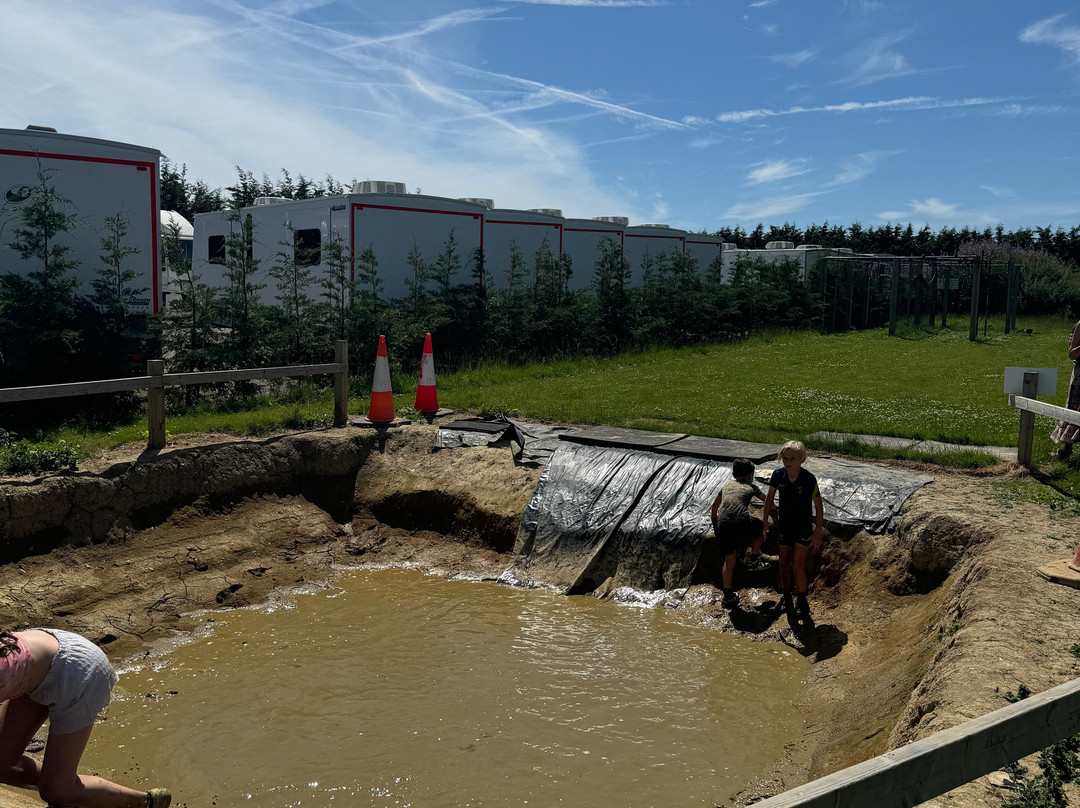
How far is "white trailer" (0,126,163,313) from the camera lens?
11.6 metres

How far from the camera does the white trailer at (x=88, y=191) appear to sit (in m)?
11.6

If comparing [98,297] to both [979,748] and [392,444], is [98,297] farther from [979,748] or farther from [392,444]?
[979,748]

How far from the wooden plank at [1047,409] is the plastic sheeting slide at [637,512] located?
1263 millimetres

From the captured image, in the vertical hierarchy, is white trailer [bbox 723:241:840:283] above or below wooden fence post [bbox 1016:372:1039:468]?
above

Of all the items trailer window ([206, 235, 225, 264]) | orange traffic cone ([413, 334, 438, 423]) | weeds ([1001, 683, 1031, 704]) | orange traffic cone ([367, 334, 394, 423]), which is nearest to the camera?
weeds ([1001, 683, 1031, 704])

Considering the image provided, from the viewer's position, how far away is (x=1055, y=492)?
26.3 feet

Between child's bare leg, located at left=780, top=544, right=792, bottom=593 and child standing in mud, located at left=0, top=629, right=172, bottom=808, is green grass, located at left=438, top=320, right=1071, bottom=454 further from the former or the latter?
child standing in mud, located at left=0, top=629, right=172, bottom=808

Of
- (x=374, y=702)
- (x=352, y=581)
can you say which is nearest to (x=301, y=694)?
(x=374, y=702)

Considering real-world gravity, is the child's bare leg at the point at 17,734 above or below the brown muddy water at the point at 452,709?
above

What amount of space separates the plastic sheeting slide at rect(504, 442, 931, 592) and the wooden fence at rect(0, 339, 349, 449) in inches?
125

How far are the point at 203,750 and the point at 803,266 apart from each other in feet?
97.7

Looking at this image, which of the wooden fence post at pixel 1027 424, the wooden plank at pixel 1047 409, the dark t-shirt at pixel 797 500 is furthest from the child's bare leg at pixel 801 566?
the wooden fence post at pixel 1027 424

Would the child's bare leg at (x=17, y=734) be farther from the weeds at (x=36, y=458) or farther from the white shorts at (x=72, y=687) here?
the weeds at (x=36, y=458)

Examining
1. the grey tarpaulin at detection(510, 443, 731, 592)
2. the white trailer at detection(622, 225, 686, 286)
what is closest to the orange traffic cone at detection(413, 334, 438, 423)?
the grey tarpaulin at detection(510, 443, 731, 592)
